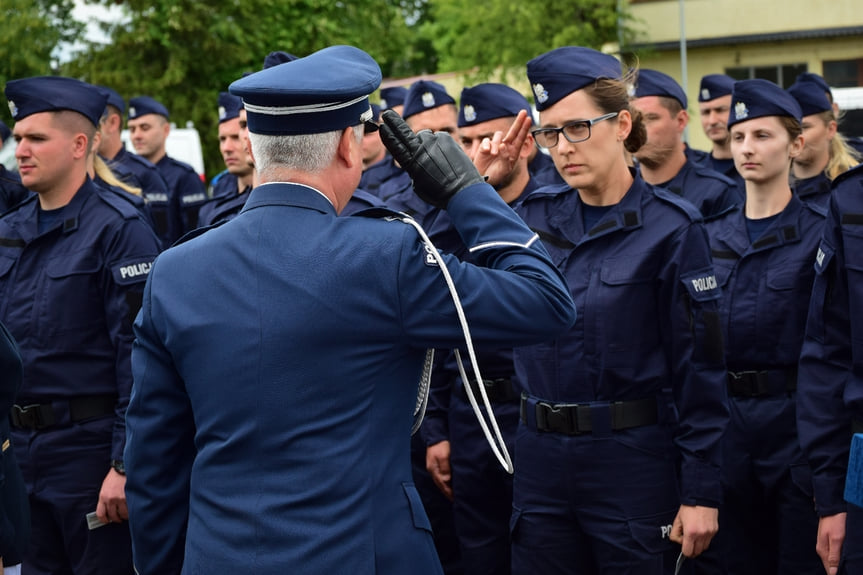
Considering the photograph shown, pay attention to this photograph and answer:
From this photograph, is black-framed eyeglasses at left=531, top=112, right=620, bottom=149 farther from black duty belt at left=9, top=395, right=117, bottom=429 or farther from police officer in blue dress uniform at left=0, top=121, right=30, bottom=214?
police officer in blue dress uniform at left=0, top=121, right=30, bottom=214

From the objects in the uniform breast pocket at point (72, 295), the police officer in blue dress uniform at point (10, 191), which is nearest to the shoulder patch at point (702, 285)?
the uniform breast pocket at point (72, 295)

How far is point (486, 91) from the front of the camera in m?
6.08

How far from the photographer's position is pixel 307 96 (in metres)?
2.56

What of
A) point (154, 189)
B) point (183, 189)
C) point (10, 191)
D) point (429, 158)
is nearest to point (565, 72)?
point (429, 158)

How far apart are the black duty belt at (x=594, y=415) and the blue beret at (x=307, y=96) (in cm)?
162

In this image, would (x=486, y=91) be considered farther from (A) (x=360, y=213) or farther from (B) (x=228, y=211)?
(A) (x=360, y=213)

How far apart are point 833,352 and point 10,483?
2.92 m

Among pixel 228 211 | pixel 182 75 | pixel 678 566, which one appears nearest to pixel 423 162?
pixel 678 566

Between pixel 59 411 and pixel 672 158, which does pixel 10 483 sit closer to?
pixel 59 411

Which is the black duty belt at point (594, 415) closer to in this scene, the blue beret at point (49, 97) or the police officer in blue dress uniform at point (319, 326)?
the police officer in blue dress uniform at point (319, 326)

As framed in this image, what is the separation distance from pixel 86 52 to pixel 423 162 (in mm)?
27545

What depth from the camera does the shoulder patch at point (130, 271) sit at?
472cm

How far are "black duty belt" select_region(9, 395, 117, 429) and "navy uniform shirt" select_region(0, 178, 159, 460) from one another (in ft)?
0.11

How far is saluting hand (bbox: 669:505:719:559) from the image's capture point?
3.82 metres
